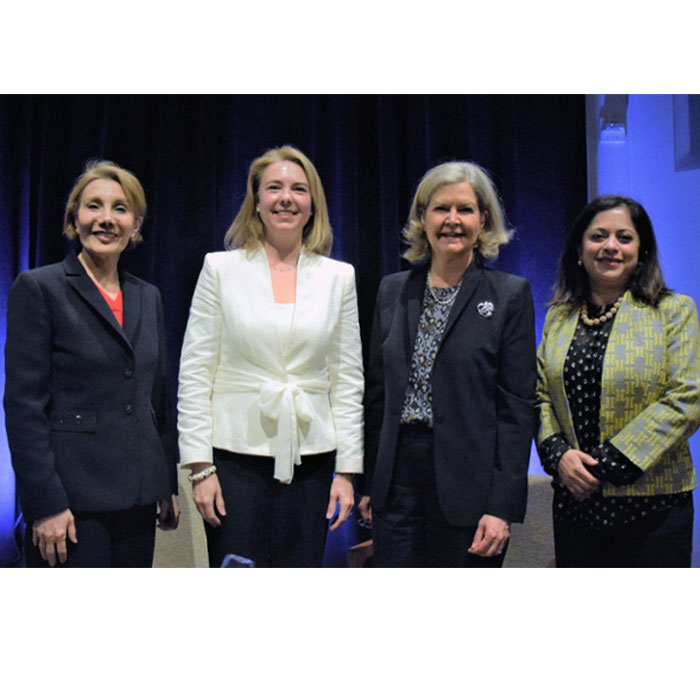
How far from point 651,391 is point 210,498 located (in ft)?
4.66

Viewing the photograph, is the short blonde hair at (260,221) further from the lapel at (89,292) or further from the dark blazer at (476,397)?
the lapel at (89,292)

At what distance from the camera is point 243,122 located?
2766 millimetres

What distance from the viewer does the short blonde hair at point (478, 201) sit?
7.78 feet

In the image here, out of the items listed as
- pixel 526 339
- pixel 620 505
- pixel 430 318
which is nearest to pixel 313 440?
pixel 430 318

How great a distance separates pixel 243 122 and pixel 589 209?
4.15 ft

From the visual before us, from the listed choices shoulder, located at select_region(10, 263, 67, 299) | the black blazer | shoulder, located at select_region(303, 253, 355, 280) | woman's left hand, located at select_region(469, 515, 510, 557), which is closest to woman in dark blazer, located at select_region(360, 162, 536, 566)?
woman's left hand, located at select_region(469, 515, 510, 557)

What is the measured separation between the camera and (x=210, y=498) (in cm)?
232

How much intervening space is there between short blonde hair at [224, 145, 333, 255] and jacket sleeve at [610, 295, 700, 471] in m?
1.13

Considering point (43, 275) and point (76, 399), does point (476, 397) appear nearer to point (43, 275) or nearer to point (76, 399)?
point (76, 399)

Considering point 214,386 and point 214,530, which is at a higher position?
point 214,386

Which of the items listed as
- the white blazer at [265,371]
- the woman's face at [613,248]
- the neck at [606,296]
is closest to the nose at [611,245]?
the woman's face at [613,248]

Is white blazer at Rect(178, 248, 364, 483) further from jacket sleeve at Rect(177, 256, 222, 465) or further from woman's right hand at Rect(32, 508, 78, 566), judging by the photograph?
woman's right hand at Rect(32, 508, 78, 566)

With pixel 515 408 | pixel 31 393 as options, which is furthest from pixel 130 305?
pixel 515 408

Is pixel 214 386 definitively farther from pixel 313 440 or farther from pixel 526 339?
pixel 526 339
